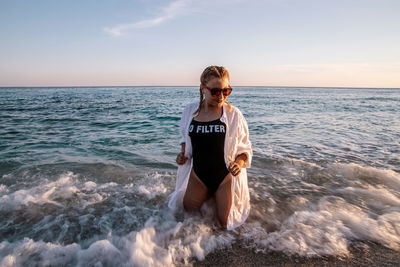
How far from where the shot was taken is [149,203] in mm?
4129

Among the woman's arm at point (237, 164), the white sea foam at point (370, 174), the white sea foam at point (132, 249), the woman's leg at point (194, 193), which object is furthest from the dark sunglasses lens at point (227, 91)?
the white sea foam at point (370, 174)

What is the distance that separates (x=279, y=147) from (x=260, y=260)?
5780mm

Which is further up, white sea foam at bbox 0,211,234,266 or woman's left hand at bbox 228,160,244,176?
woman's left hand at bbox 228,160,244,176

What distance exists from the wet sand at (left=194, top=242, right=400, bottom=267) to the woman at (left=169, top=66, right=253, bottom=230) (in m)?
0.52

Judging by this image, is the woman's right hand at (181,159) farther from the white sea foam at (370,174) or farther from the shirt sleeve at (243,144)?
the white sea foam at (370,174)

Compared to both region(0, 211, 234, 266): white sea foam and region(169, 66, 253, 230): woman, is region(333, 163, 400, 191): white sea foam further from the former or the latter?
region(0, 211, 234, 266): white sea foam

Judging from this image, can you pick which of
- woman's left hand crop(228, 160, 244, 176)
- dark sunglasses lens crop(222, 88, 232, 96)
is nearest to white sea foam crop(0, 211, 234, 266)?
woman's left hand crop(228, 160, 244, 176)

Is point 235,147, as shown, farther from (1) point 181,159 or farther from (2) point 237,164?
(1) point 181,159

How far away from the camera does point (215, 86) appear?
3.19 m

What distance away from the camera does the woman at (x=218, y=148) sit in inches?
129

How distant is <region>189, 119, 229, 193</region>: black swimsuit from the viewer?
10.9 feet

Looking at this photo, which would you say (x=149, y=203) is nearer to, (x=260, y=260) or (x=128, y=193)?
(x=128, y=193)

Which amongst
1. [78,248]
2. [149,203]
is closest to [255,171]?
[149,203]

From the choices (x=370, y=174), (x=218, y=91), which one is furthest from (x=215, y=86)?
(x=370, y=174)
